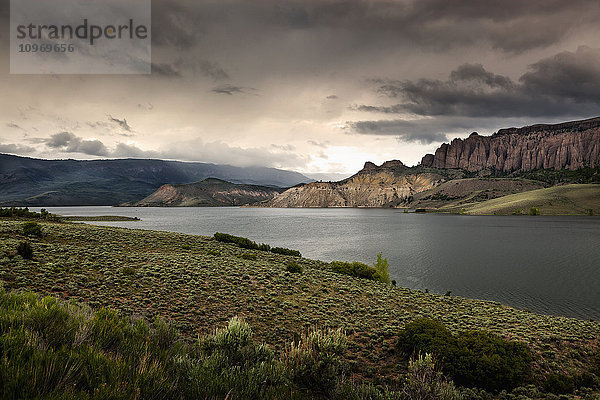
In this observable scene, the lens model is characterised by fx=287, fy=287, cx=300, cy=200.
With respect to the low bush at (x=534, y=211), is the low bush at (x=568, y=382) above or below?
above

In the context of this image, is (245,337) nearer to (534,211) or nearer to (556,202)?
(534,211)

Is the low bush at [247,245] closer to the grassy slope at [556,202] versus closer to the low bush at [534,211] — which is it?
the low bush at [534,211]

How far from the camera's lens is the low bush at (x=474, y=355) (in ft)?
28.5

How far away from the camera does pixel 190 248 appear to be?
2902cm

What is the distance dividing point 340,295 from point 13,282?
1624 centimetres

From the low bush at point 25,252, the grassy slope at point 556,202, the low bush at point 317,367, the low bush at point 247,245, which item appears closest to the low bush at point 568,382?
the low bush at point 317,367

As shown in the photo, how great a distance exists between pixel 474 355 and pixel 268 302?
9.38 meters

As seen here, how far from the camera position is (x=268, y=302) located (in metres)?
15.2

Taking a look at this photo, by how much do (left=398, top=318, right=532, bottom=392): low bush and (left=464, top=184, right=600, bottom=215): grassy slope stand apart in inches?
6407

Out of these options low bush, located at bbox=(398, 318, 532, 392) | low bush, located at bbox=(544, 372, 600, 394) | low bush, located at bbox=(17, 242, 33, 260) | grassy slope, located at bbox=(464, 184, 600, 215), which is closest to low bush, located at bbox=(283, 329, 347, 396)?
low bush, located at bbox=(398, 318, 532, 392)

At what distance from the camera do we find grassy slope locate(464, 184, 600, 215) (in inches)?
5379

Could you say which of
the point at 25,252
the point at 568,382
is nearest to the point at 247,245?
the point at 25,252

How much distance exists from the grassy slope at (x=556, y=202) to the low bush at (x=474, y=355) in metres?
163

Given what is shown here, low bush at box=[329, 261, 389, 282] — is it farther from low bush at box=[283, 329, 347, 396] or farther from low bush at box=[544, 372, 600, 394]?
low bush at box=[283, 329, 347, 396]
